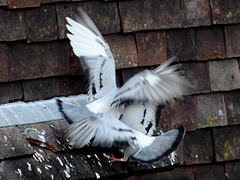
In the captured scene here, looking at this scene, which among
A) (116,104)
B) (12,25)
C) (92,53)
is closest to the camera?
(116,104)

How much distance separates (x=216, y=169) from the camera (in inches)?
156

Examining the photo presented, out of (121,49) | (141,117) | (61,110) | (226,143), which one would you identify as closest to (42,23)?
(121,49)

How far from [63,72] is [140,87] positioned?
57 cm

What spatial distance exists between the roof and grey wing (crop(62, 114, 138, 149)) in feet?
0.21

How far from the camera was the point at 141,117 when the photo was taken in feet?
10.6

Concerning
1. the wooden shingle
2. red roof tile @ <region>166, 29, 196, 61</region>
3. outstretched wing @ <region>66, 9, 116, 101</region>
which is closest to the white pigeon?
outstretched wing @ <region>66, 9, 116, 101</region>

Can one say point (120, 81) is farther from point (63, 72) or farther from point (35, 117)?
point (35, 117)

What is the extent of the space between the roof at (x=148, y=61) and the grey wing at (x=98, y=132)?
63mm

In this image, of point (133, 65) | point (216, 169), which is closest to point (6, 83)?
point (133, 65)

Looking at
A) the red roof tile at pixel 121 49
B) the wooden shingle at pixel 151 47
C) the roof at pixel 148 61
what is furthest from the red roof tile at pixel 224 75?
the red roof tile at pixel 121 49

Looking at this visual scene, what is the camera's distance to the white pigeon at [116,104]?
2.92 m

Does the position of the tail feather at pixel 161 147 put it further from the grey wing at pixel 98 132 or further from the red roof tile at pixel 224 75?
the red roof tile at pixel 224 75

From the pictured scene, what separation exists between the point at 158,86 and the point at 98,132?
33 cm

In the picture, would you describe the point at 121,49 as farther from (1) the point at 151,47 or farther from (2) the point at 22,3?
(2) the point at 22,3
